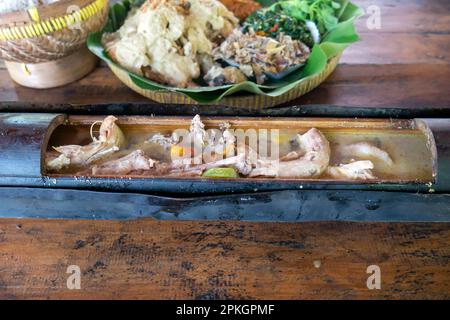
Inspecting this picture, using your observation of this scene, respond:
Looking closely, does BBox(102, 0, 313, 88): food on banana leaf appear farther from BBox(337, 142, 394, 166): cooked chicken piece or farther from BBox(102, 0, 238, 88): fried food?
BBox(337, 142, 394, 166): cooked chicken piece

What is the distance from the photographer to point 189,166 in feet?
4.35

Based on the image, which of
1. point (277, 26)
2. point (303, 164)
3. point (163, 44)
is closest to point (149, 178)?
point (303, 164)

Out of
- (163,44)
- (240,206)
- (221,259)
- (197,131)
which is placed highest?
(163,44)

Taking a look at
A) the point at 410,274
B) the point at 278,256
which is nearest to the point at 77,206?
the point at 278,256

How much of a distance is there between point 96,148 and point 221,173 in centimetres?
44

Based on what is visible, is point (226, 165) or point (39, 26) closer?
point (226, 165)

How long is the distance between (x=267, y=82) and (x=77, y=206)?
104cm

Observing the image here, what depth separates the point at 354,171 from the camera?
4.21ft

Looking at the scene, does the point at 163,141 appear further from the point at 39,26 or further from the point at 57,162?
the point at 39,26

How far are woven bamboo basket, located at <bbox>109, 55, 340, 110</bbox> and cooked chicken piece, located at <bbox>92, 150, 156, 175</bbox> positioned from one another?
0.47 metres

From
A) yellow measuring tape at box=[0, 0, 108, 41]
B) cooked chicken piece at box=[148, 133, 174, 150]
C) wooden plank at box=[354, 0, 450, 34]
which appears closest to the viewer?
cooked chicken piece at box=[148, 133, 174, 150]

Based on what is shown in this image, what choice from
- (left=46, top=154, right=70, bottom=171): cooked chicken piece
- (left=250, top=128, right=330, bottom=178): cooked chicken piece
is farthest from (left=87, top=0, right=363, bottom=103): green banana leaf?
(left=46, top=154, right=70, bottom=171): cooked chicken piece

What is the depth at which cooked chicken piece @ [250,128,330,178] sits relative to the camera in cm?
129

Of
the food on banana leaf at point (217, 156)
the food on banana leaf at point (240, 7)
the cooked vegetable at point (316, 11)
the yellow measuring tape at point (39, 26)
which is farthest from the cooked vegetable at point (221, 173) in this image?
the food on banana leaf at point (240, 7)
